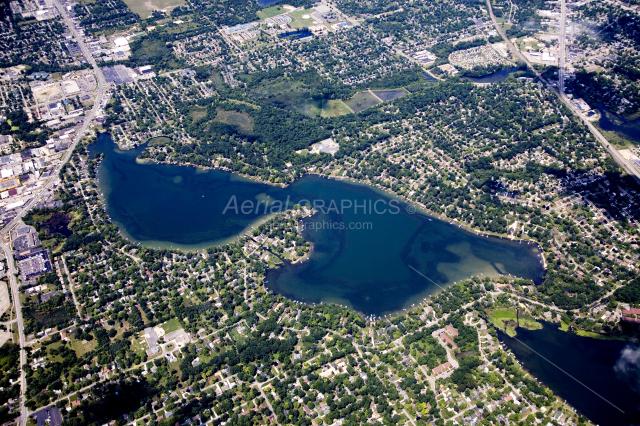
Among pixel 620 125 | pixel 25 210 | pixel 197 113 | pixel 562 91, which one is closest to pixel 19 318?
pixel 25 210

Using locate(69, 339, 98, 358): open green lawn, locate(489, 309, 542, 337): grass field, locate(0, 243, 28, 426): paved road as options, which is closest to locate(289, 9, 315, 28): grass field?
locate(0, 243, 28, 426): paved road

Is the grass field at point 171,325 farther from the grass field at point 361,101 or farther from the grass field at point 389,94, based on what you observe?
the grass field at point 389,94

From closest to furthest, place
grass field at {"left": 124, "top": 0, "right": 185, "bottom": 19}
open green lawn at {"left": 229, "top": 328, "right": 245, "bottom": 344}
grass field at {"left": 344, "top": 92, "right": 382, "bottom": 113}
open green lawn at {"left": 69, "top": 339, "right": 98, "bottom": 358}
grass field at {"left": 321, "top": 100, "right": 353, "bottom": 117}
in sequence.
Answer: open green lawn at {"left": 69, "top": 339, "right": 98, "bottom": 358} → open green lawn at {"left": 229, "top": 328, "right": 245, "bottom": 344} → grass field at {"left": 321, "top": 100, "right": 353, "bottom": 117} → grass field at {"left": 344, "top": 92, "right": 382, "bottom": 113} → grass field at {"left": 124, "top": 0, "right": 185, "bottom": 19}

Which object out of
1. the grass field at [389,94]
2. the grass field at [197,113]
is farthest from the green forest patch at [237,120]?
the grass field at [389,94]

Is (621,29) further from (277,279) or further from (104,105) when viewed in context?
(104,105)

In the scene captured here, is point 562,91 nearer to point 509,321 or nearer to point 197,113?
point 509,321

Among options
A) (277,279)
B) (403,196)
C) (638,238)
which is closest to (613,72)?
(638,238)

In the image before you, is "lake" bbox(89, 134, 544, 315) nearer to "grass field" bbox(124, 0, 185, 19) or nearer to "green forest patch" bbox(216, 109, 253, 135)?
"green forest patch" bbox(216, 109, 253, 135)
